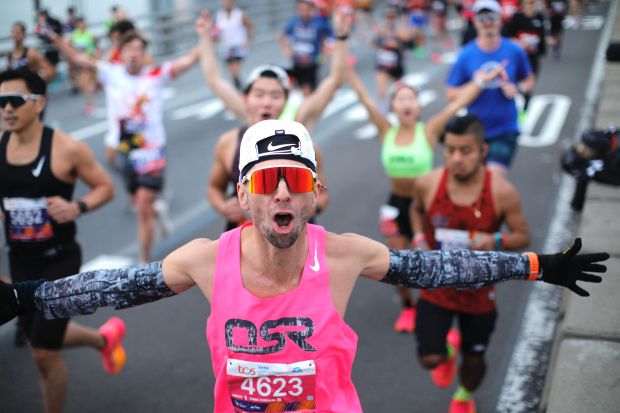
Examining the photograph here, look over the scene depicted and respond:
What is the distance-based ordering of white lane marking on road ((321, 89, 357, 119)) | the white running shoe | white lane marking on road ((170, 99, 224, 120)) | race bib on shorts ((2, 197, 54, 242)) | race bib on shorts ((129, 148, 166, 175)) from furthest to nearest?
A: white lane marking on road ((321, 89, 357, 119)) < white lane marking on road ((170, 99, 224, 120)) < the white running shoe < race bib on shorts ((129, 148, 166, 175)) < race bib on shorts ((2, 197, 54, 242))

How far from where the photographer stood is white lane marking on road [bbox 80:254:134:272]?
7695mm

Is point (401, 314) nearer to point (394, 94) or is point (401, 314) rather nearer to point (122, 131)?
point (394, 94)

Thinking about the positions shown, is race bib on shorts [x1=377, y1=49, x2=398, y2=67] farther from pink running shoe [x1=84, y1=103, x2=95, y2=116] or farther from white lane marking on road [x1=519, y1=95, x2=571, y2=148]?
pink running shoe [x1=84, y1=103, x2=95, y2=116]

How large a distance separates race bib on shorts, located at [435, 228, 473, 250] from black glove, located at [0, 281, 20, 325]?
8.34ft

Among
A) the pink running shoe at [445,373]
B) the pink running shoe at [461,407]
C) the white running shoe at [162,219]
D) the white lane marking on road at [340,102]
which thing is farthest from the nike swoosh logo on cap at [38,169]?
the white lane marking on road at [340,102]

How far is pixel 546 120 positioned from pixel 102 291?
12.2m

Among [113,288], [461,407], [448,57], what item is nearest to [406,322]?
[461,407]

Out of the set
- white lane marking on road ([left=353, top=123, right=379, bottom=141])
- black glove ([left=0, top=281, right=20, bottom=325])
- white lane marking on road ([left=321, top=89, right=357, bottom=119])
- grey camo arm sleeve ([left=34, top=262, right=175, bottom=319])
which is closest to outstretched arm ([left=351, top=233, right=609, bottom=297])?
grey camo arm sleeve ([left=34, top=262, right=175, bottom=319])

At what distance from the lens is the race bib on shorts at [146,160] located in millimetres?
7656

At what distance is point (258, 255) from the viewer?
2.97 metres

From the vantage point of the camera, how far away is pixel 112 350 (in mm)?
→ 5559

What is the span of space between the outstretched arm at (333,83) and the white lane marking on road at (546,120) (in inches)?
270

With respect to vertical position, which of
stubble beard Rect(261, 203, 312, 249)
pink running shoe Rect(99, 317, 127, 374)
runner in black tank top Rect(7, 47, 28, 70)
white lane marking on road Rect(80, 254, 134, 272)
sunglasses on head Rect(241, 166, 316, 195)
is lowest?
white lane marking on road Rect(80, 254, 134, 272)

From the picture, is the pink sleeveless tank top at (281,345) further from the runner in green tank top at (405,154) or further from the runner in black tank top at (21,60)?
the runner in black tank top at (21,60)
